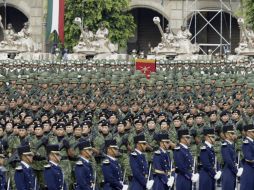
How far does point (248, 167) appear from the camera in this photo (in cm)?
2667

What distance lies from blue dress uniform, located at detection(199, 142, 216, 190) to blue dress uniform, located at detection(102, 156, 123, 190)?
2.78 metres

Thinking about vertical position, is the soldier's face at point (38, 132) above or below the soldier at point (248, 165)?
above

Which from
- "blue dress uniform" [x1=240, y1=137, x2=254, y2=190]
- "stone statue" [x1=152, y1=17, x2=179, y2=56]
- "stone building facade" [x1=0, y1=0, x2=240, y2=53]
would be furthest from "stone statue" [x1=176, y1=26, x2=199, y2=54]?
"blue dress uniform" [x1=240, y1=137, x2=254, y2=190]

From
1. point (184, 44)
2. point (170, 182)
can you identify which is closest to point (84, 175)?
point (170, 182)

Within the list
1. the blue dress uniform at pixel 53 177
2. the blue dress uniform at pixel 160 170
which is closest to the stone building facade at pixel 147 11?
the blue dress uniform at pixel 160 170

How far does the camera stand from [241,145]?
94.9ft

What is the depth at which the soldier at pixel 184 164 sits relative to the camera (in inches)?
1054

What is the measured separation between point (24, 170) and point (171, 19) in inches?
2162

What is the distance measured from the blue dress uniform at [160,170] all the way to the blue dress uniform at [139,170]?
0.48m

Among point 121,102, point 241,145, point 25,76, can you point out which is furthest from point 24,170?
point 25,76

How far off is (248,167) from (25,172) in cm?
486

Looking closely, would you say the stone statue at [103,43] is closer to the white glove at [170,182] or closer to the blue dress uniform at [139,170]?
the white glove at [170,182]

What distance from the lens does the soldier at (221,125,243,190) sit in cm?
2717

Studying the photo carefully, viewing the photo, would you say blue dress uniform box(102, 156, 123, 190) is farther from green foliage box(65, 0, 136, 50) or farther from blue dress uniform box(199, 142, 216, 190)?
green foliage box(65, 0, 136, 50)
